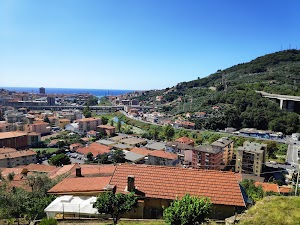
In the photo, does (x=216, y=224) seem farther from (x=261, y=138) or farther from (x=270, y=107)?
(x=270, y=107)

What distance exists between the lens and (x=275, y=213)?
10.6 m

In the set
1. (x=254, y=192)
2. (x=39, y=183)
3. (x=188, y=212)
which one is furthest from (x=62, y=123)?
(x=188, y=212)

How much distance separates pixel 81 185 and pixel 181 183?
22.2ft

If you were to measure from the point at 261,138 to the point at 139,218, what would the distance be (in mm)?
54384

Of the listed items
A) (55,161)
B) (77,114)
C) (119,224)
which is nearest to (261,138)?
(55,161)

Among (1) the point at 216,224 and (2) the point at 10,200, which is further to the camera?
(2) the point at 10,200

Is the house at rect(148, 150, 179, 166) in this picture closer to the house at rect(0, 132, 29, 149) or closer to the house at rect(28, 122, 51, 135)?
the house at rect(0, 132, 29, 149)

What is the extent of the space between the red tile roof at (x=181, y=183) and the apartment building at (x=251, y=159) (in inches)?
1137

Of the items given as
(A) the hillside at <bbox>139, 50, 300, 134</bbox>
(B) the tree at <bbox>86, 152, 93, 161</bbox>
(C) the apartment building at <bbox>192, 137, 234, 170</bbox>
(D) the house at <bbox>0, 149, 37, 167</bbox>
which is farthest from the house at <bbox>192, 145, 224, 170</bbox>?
(D) the house at <bbox>0, 149, 37, 167</bbox>

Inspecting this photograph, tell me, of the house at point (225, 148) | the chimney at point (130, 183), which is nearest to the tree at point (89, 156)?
the house at point (225, 148)

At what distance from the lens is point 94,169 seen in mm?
24266

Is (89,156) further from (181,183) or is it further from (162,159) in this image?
(181,183)

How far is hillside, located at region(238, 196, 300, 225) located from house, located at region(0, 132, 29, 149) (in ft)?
196

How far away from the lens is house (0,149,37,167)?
4603 centimetres
